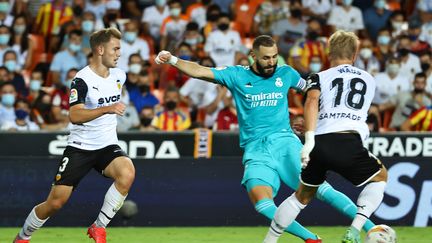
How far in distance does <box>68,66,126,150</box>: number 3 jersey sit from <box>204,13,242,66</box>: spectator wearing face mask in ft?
24.9

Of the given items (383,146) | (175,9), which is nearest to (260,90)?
(383,146)

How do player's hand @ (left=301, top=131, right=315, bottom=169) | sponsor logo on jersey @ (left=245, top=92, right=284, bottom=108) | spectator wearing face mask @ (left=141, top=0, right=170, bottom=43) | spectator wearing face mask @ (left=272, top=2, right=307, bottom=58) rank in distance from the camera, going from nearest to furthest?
player's hand @ (left=301, top=131, right=315, bottom=169) → sponsor logo on jersey @ (left=245, top=92, right=284, bottom=108) → spectator wearing face mask @ (left=272, top=2, right=307, bottom=58) → spectator wearing face mask @ (left=141, top=0, right=170, bottom=43)

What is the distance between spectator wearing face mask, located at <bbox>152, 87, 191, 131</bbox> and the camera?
1659 cm

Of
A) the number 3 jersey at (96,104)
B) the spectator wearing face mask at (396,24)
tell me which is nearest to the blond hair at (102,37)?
the number 3 jersey at (96,104)

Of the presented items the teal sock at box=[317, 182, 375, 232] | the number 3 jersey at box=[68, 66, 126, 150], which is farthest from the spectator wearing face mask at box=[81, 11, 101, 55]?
the teal sock at box=[317, 182, 375, 232]

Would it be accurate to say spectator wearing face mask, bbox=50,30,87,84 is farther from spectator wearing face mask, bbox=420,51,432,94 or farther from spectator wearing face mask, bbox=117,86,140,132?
spectator wearing face mask, bbox=420,51,432,94

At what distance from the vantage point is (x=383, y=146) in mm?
14648

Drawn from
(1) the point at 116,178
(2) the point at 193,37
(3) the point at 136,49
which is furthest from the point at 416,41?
(1) the point at 116,178

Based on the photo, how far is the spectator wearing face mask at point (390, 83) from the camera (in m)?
18.1

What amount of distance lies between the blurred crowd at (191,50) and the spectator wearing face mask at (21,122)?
0.06ft

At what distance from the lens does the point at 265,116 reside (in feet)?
34.3

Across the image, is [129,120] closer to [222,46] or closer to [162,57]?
[222,46]

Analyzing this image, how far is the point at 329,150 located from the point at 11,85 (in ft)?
28.3

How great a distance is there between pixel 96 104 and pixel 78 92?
0.27m
